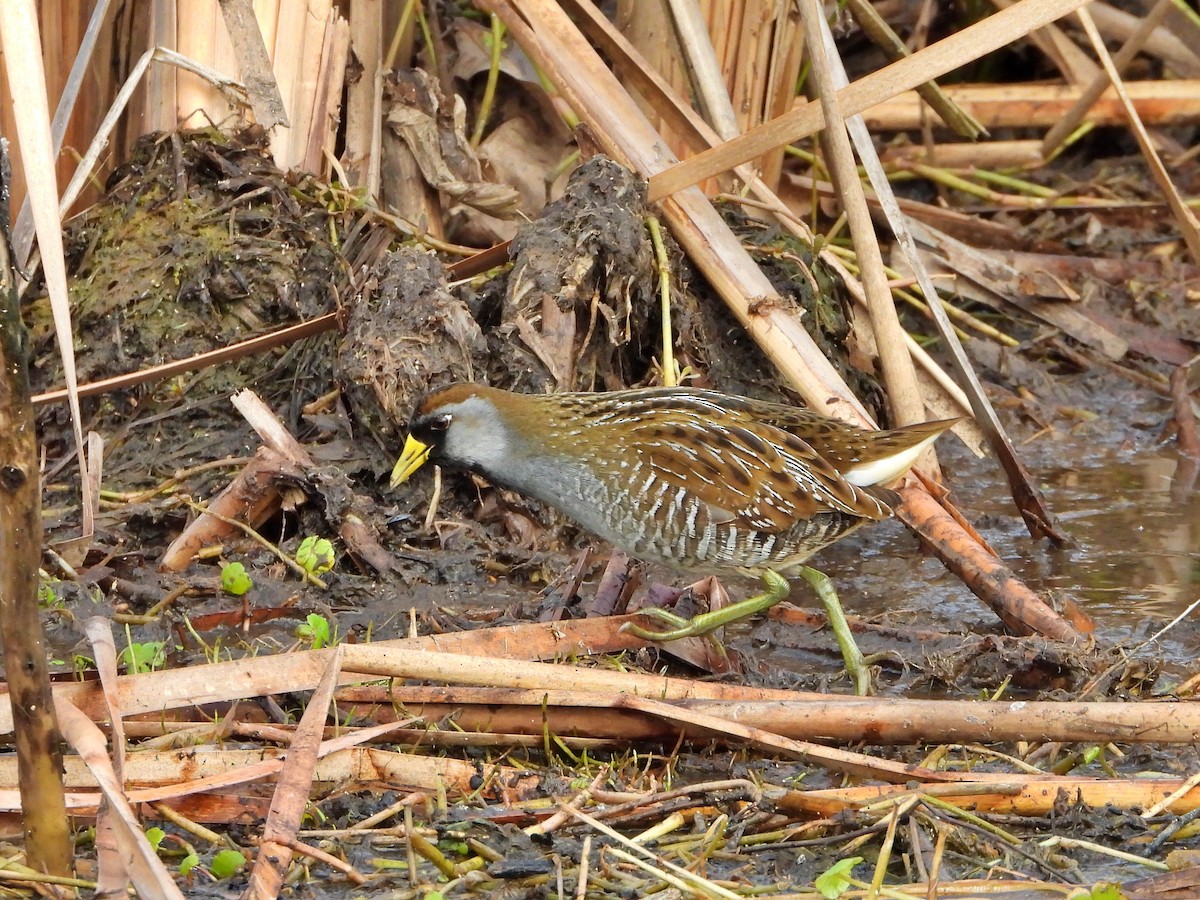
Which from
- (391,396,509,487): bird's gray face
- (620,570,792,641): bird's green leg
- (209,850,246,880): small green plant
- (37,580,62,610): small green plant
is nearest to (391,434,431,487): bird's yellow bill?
(391,396,509,487): bird's gray face

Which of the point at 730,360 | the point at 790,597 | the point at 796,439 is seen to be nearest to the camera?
the point at 796,439

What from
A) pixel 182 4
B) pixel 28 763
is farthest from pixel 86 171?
pixel 28 763

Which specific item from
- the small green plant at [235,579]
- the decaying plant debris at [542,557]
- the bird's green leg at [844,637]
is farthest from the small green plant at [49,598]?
the bird's green leg at [844,637]

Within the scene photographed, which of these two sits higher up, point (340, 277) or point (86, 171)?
point (86, 171)

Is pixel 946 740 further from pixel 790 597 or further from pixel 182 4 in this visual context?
pixel 182 4

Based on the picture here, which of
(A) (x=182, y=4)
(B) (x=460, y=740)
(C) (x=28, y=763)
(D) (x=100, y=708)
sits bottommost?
(B) (x=460, y=740)

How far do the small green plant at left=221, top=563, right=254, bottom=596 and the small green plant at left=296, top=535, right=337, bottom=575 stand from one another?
0.62 ft

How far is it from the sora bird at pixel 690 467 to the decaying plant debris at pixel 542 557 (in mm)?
226

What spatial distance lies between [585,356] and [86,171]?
5.40 ft

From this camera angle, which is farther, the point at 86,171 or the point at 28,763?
the point at 86,171

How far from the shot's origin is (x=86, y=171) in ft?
12.9

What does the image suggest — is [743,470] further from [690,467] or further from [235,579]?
[235,579]

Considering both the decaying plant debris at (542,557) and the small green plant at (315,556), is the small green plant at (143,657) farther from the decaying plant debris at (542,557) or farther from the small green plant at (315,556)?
the small green plant at (315,556)

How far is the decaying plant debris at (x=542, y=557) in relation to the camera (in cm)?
273
